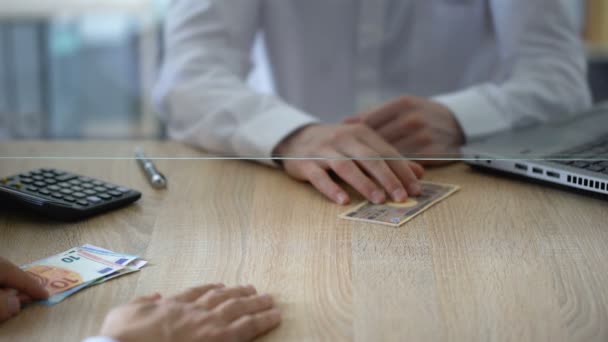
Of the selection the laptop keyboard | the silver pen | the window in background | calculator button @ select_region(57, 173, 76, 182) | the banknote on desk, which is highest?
the laptop keyboard

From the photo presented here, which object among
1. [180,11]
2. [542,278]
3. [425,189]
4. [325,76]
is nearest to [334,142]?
[425,189]

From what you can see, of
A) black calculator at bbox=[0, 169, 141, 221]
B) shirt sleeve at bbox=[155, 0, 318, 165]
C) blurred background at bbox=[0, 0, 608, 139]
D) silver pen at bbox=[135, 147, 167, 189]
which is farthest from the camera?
blurred background at bbox=[0, 0, 608, 139]

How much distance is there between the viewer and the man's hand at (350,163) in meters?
0.87

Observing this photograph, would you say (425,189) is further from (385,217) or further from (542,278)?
(542,278)

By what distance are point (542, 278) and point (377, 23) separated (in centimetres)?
94

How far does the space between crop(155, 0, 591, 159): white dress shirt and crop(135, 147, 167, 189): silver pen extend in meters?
0.11

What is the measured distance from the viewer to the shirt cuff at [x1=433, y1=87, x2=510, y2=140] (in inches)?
43.7

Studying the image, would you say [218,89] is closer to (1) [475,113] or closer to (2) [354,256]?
(1) [475,113]

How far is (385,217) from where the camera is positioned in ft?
2.66

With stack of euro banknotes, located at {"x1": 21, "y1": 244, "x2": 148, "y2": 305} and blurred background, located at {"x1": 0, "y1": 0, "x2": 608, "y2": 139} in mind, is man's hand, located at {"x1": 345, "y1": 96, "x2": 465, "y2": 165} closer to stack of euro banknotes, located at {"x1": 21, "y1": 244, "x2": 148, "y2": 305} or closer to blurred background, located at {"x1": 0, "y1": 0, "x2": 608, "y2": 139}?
stack of euro banknotes, located at {"x1": 21, "y1": 244, "x2": 148, "y2": 305}

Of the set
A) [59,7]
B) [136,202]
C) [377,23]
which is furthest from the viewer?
[59,7]

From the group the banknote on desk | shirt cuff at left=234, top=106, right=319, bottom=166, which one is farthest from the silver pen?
the banknote on desk

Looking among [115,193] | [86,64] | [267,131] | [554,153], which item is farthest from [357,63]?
[86,64]

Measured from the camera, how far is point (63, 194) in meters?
0.84
